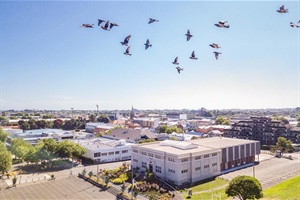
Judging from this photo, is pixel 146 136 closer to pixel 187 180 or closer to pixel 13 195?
pixel 187 180

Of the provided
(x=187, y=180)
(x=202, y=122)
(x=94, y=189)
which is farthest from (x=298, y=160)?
(x=202, y=122)

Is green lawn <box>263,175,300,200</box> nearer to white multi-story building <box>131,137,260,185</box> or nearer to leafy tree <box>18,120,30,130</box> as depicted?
white multi-story building <box>131,137,260,185</box>

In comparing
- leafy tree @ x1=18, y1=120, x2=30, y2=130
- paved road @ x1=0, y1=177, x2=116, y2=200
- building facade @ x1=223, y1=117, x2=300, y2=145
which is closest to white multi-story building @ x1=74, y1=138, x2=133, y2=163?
paved road @ x1=0, y1=177, x2=116, y2=200

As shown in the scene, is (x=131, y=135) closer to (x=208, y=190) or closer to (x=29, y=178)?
(x=29, y=178)

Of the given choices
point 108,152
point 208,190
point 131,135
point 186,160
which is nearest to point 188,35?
point 186,160

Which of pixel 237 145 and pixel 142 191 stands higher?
pixel 237 145

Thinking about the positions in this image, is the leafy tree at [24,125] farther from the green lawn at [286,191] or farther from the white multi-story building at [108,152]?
the green lawn at [286,191]

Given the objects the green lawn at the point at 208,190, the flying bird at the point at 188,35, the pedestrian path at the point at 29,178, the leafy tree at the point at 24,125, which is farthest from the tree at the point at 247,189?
the leafy tree at the point at 24,125
